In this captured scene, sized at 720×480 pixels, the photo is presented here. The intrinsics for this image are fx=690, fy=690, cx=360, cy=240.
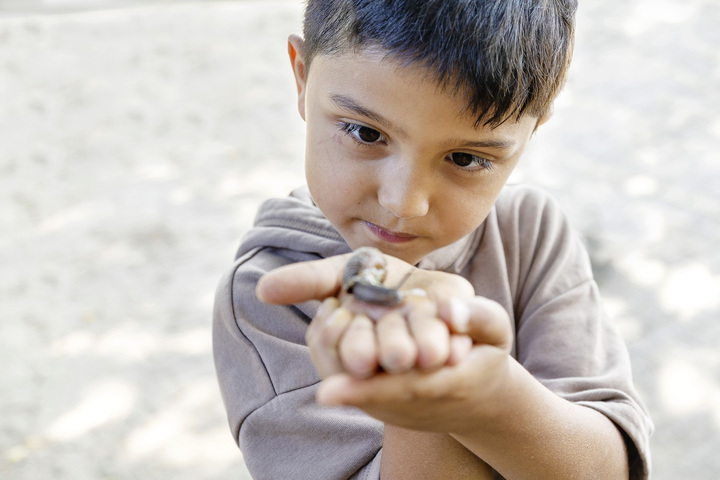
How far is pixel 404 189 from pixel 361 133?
0.44 feet

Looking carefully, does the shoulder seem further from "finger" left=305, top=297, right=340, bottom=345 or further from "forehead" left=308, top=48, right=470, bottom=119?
"finger" left=305, top=297, right=340, bottom=345

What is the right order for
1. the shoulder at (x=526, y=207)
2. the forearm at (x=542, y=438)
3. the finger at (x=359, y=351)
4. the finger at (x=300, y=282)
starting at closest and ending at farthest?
the finger at (x=359, y=351), the finger at (x=300, y=282), the forearm at (x=542, y=438), the shoulder at (x=526, y=207)

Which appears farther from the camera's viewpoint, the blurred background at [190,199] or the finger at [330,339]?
the blurred background at [190,199]

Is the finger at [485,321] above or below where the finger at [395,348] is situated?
above

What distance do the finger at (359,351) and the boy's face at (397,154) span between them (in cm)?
39

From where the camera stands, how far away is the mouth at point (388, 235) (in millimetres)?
1275

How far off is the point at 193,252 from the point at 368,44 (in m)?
2.26

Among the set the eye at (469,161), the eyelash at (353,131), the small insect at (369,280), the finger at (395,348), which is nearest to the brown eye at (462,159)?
the eye at (469,161)

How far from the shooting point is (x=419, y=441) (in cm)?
114

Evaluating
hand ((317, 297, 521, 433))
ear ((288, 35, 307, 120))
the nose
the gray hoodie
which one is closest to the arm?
hand ((317, 297, 521, 433))

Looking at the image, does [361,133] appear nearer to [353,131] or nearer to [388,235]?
[353,131]

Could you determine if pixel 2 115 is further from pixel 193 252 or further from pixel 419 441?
pixel 419 441

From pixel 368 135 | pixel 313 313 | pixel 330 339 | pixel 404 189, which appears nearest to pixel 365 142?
pixel 368 135

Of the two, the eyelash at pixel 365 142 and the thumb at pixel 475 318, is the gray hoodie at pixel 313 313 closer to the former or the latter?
the eyelash at pixel 365 142
